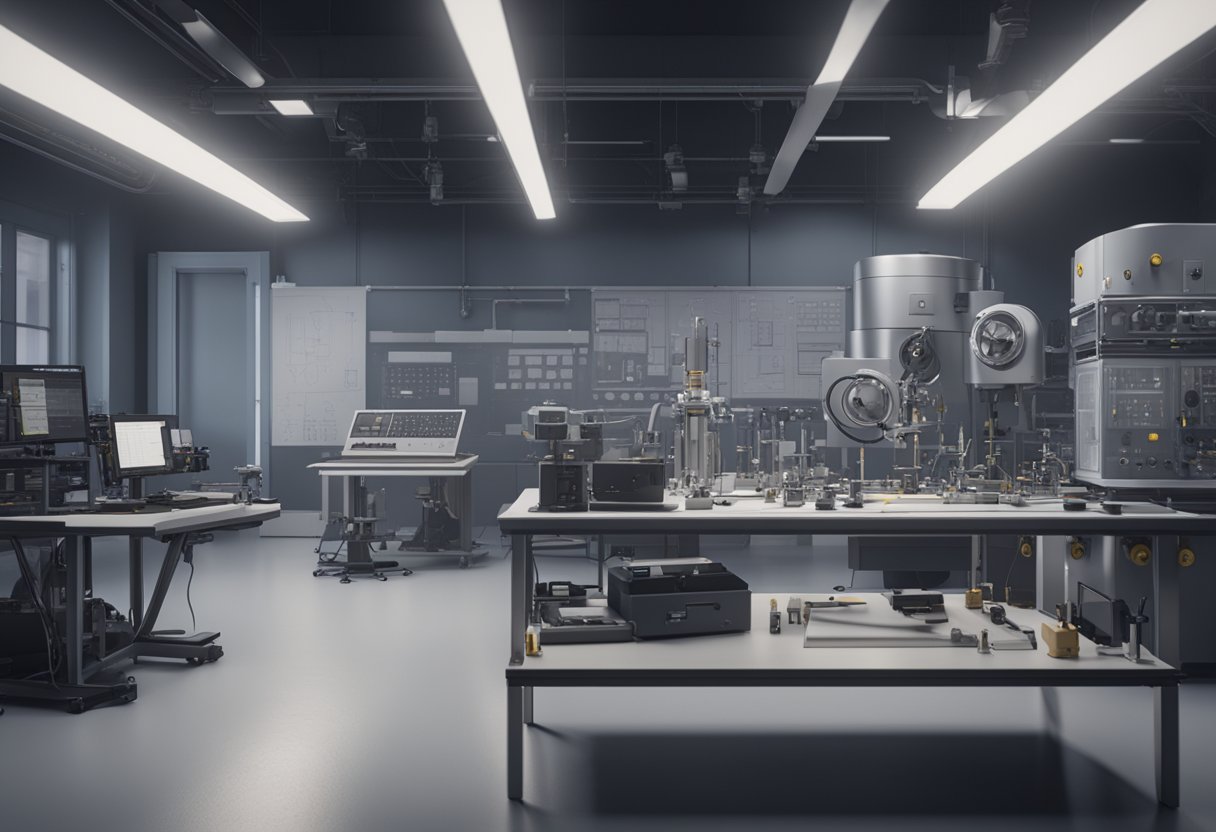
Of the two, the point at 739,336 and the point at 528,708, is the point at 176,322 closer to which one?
the point at 739,336

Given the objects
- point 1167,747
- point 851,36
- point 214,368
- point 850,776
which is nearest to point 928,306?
point 851,36

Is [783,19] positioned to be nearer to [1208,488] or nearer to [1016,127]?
[1016,127]

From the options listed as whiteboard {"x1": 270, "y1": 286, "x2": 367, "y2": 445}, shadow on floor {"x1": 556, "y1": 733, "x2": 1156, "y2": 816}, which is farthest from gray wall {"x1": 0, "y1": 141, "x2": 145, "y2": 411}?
shadow on floor {"x1": 556, "y1": 733, "x2": 1156, "y2": 816}

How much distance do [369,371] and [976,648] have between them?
6.27m

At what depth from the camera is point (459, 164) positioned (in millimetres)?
7895

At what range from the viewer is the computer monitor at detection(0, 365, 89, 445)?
11.6 ft

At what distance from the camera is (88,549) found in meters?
3.89

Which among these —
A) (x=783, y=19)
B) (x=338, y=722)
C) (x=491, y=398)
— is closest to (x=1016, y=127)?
(x=783, y=19)

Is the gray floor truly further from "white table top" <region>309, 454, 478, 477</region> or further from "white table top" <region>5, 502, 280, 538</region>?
"white table top" <region>309, 454, 478, 477</region>

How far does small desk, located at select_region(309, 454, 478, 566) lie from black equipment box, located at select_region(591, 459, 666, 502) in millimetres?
3416

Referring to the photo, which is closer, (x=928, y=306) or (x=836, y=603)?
(x=836, y=603)

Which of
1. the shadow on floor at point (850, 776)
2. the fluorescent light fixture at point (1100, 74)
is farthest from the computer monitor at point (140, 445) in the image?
the fluorescent light fixture at point (1100, 74)

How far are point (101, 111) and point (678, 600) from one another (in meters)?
3.01

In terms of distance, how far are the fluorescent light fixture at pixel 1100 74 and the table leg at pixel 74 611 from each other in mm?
4058
